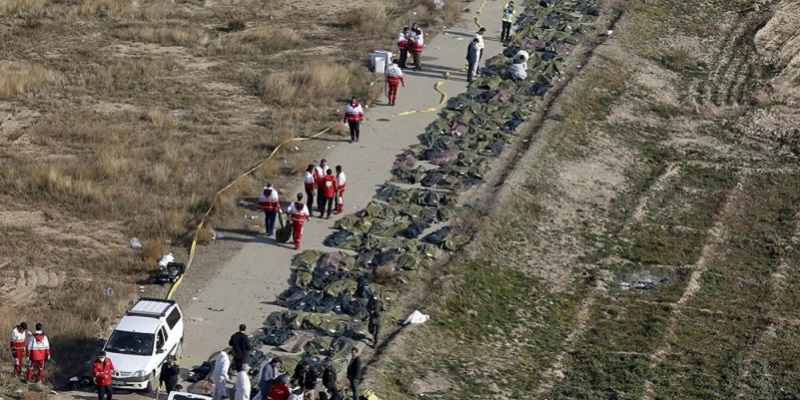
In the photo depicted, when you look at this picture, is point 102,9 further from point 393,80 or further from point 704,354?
point 704,354

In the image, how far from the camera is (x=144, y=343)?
25.8 meters

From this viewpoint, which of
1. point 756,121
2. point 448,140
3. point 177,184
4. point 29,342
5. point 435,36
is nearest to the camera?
point 29,342

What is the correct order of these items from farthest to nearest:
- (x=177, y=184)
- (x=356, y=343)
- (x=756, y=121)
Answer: (x=756, y=121) → (x=177, y=184) → (x=356, y=343)

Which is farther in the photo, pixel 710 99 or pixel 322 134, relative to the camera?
pixel 710 99

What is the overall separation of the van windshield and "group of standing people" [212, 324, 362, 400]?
1330 mm

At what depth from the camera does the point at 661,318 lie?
104 feet

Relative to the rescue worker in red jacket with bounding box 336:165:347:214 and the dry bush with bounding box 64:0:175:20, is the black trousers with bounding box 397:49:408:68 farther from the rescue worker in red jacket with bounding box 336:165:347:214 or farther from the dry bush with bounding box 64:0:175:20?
the rescue worker in red jacket with bounding box 336:165:347:214

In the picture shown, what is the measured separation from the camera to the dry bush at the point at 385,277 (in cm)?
3070

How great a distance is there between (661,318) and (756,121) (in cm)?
1420

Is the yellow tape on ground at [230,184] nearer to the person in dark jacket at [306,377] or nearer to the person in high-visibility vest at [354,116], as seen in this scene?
the person in high-visibility vest at [354,116]

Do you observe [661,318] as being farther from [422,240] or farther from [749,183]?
[749,183]

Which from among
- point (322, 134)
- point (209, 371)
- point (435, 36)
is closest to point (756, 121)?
point (435, 36)

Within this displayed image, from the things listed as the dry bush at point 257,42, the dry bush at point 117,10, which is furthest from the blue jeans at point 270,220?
the dry bush at point 117,10

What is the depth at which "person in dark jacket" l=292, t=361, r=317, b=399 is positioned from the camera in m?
25.1
